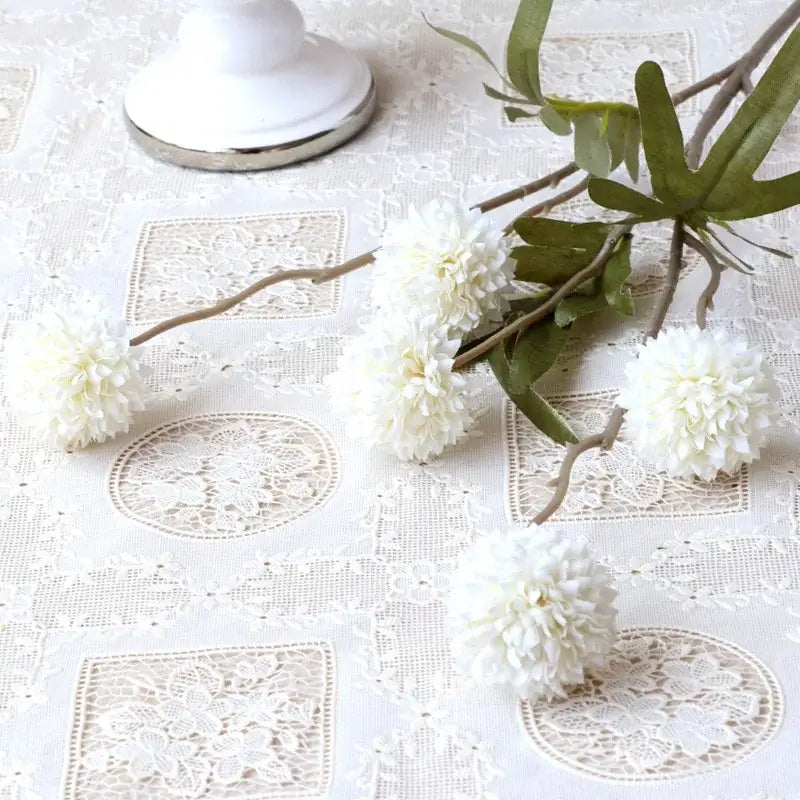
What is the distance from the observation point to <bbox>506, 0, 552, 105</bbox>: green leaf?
32.1 inches

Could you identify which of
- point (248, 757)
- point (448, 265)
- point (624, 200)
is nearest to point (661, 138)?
point (624, 200)

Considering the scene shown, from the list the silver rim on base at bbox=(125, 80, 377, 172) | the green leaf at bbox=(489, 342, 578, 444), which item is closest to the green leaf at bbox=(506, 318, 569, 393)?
the green leaf at bbox=(489, 342, 578, 444)

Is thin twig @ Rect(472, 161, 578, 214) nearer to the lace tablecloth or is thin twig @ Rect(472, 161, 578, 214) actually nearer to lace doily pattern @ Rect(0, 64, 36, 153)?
the lace tablecloth

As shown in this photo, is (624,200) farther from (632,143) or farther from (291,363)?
(291,363)

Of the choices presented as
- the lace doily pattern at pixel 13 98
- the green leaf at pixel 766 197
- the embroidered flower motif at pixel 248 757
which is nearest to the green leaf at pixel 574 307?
the green leaf at pixel 766 197

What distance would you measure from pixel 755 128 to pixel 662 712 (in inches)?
14.0

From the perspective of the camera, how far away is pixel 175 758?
2.04ft

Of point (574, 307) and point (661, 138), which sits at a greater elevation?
point (661, 138)

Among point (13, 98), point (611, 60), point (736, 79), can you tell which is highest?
point (736, 79)

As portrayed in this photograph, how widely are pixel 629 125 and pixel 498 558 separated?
364 mm

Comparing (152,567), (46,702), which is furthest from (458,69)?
(46,702)

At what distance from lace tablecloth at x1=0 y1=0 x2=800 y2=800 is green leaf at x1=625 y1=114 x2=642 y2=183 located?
11 centimetres

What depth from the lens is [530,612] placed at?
588 millimetres

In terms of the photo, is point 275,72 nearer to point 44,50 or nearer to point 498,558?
point 44,50
